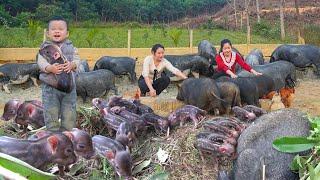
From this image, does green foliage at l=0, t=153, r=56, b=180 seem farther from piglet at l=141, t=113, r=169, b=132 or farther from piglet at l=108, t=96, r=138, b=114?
piglet at l=108, t=96, r=138, b=114

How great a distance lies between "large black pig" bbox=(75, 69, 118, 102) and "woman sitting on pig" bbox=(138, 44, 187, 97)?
2878mm

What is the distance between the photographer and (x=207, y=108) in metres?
6.48

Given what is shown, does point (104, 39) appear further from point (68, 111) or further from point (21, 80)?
point (68, 111)

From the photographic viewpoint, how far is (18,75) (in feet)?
38.7

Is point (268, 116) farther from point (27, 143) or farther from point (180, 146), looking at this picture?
point (27, 143)

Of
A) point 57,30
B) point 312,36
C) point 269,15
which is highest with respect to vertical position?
point 57,30

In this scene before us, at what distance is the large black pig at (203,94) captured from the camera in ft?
21.2

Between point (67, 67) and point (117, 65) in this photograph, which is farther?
point (117, 65)

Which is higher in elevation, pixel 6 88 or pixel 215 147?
pixel 215 147

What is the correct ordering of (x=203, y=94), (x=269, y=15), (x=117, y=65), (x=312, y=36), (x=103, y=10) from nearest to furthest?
(x=203, y=94) < (x=117, y=65) < (x=312, y=36) < (x=103, y=10) < (x=269, y=15)

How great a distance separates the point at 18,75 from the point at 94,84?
2081 millimetres

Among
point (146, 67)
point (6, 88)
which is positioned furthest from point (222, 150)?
point (6, 88)

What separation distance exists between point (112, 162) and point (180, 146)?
1.86ft

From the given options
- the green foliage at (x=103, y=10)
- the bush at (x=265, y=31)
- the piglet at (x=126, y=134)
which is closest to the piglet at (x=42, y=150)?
the piglet at (x=126, y=134)
